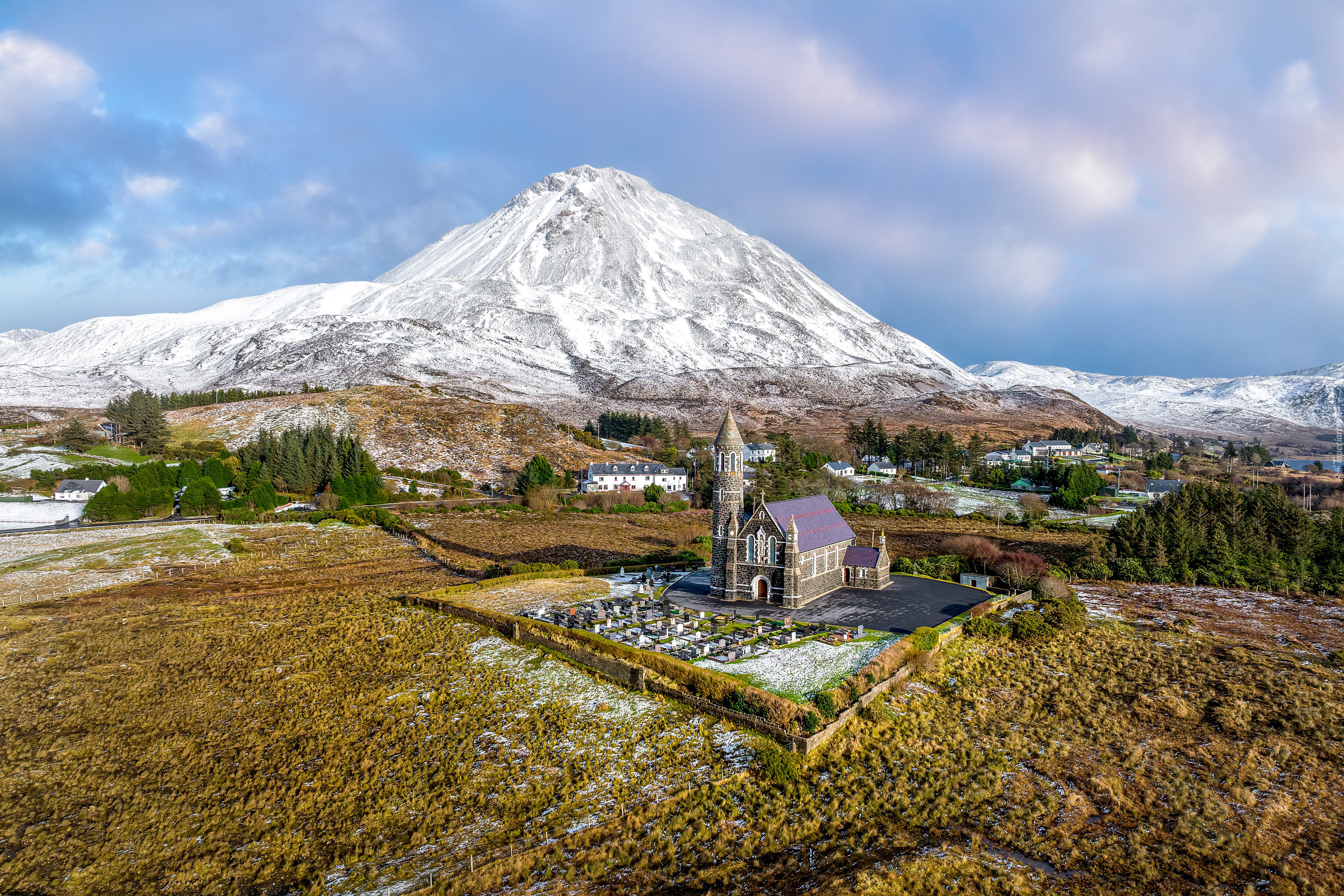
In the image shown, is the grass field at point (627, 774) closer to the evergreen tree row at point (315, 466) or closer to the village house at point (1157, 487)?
the evergreen tree row at point (315, 466)

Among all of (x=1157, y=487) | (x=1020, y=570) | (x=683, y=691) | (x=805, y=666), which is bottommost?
(x=683, y=691)

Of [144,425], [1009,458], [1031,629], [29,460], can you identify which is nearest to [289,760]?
[1031,629]

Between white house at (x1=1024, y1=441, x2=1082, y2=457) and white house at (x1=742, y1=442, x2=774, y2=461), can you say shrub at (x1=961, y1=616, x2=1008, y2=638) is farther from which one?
white house at (x1=1024, y1=441, x2=1082, y2=457)

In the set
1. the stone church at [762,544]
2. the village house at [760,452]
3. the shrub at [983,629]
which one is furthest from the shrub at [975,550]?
the village house at [760,452]

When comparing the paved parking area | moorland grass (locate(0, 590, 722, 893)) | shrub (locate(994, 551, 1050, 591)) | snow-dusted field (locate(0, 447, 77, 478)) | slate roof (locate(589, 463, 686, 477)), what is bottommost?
moorland grass (locate(0, 590, 722, 893))

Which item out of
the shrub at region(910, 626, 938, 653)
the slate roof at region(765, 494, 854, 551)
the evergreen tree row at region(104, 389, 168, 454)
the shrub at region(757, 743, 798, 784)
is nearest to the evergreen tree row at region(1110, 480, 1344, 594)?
the slate roof at region(765, 494, 854, 551)

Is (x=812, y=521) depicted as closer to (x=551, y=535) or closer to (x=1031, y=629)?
(x=1031, y=629)
